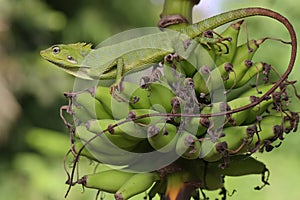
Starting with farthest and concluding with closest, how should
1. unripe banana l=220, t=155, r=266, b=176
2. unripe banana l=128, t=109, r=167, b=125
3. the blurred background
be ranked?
1. the blurred background
2. unripe banana l=220, t=155, r=266, b=176
3. unripe banana l=128, t=109, r=167, b=125

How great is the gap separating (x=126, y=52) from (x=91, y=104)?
89mm

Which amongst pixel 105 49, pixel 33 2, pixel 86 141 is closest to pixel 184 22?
pixel 105 49

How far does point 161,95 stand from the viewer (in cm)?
80

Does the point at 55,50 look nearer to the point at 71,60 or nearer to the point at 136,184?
the point at 71,60

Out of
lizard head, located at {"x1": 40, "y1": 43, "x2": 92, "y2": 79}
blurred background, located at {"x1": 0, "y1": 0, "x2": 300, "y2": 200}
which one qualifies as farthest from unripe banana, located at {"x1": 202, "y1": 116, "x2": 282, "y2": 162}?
blurred background, located at {"x1": 0, "y1": 0, "x2": 300, "y2": 200}

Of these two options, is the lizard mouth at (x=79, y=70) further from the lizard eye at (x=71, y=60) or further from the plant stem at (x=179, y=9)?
the plant stem at (x=179, y=9)

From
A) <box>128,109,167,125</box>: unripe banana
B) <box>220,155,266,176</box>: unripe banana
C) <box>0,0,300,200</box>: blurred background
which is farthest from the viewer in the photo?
<box>0,0,300,200</box>: blurred background

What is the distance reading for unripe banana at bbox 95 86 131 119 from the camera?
793 millimetres

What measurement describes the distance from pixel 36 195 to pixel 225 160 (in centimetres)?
250

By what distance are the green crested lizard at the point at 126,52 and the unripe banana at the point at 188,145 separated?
0.11 meters

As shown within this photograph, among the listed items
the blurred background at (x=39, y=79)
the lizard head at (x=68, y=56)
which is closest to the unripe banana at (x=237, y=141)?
the lizard head at (x=68, y=56)

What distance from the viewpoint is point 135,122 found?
2.50 ft

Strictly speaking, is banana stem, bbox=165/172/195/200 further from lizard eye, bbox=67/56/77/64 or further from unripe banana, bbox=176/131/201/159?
lizard eye, bbox=67/56/77/64

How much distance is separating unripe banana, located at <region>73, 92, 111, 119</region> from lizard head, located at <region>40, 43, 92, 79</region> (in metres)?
0.05
